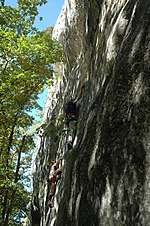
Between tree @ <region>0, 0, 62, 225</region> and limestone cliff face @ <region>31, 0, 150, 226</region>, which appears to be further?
tree @ <region>0, 0, 62, 225</region>

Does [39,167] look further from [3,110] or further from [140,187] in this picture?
[140,187]

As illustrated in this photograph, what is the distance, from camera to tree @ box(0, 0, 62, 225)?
11.4m

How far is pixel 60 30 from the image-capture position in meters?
21.5

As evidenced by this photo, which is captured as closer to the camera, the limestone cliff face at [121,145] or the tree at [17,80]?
the limestone cliff face at [121,145]

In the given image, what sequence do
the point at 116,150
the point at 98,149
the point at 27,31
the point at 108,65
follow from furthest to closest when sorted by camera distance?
the point at 27,31, the point at 108,65, the point at 98,149, the point at 116,150

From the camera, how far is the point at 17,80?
38.2ft

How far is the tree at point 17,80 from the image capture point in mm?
11422

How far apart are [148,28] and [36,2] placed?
8.85 meters

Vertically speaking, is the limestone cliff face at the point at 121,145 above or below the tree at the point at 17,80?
below

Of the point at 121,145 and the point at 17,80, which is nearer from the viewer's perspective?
the point at 121,145

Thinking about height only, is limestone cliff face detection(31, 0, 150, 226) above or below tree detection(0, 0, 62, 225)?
below

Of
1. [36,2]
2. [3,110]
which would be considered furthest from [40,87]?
[36,2]

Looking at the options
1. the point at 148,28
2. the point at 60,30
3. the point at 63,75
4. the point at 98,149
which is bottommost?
the point at 98,149

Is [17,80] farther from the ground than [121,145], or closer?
farther from the ground
